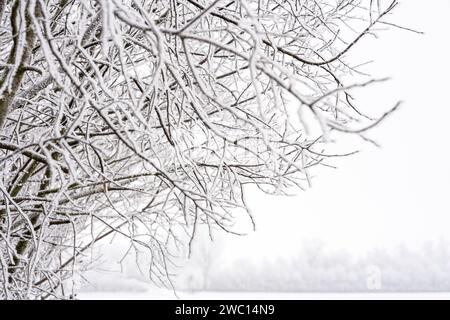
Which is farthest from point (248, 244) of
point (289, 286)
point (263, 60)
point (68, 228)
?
point (263, 60)

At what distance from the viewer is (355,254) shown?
115ft

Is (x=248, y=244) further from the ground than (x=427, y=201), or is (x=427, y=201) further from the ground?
(x=427, y=201)

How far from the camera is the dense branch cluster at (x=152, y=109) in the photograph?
1.69 m

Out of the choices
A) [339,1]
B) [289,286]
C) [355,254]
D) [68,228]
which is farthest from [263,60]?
[355,254]

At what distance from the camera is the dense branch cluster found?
1.69 metres

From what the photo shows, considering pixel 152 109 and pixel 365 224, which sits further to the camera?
pixel 365 224

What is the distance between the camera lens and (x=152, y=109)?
206 centimetres

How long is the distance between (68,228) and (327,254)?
1134 inches
